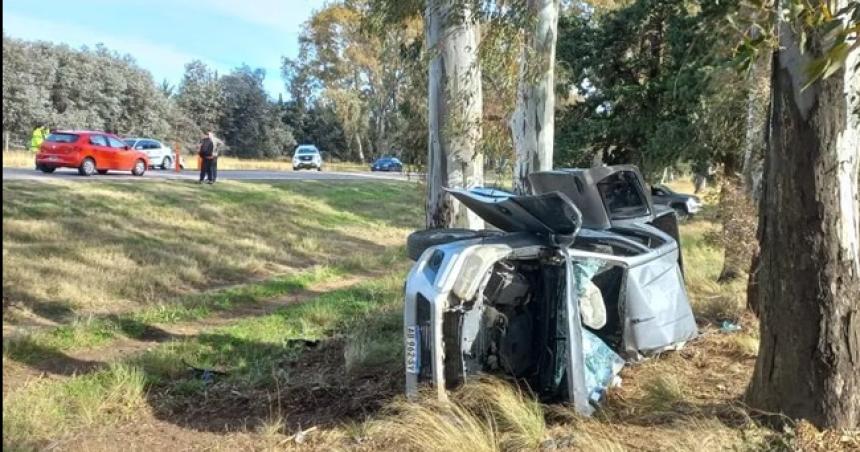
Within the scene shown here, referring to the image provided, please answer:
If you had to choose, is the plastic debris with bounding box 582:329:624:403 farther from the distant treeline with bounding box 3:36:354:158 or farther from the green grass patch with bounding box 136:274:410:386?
the distant treeline with bounding box 3:36:354:158

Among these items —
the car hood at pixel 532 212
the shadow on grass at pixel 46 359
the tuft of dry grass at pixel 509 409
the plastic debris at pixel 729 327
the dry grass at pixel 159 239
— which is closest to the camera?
the tuft of dry grass at pixel 509 409

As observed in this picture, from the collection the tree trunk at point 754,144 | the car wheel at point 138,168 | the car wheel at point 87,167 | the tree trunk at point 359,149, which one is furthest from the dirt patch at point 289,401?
the tree trunk at point 359,149

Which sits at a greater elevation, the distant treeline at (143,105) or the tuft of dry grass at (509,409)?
the distant treeline at (143,105)

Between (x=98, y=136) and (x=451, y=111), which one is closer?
(x=451, y=111)

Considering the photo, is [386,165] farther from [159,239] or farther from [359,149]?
[159,239]

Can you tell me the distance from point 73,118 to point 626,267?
55894 millimetres

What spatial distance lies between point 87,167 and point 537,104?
67.8 ft

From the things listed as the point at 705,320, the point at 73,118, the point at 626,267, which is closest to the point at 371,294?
the point at 705,320

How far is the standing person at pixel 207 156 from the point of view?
23.4m

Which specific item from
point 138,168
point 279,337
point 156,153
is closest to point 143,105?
point 156,153

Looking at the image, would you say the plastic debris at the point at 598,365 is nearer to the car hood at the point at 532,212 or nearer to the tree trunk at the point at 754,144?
the car hood at the point at 532,212

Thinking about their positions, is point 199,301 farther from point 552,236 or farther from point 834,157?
point 834,157

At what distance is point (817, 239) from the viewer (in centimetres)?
457

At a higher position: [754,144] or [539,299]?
[754,144]
